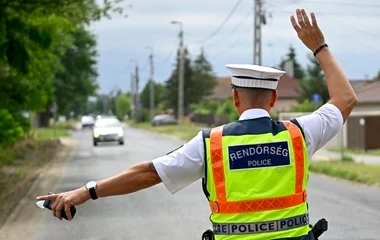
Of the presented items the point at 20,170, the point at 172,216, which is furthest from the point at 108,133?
the point at 172,216

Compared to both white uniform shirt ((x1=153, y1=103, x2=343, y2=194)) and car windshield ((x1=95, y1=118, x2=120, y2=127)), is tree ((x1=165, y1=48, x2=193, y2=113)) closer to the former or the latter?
car windshield ((x1=95, y1=118, x2=120, y2=127))

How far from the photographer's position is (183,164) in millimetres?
3986

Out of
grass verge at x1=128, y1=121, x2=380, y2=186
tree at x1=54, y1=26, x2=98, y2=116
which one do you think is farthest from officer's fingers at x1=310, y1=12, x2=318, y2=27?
tree at x1=54, y1=26, x2=98, y2=116

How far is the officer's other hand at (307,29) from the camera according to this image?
4.28 m

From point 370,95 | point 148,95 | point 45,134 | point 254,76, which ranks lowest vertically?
point 148,95

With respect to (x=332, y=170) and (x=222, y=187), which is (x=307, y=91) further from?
(x=222, y=187)

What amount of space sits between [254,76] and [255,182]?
47 centimetres

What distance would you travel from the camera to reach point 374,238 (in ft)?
38.7

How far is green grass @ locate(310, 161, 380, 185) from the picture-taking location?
21.8 m

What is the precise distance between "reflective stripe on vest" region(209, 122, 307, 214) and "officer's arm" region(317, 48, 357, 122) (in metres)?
0.33

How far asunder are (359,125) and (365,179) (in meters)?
16.9

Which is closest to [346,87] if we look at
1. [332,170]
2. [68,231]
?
[68,231]

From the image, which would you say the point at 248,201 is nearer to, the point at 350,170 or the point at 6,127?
the point at 350,170

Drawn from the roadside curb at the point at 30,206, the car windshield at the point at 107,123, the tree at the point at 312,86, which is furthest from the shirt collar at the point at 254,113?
the tree at the point at 312,86
